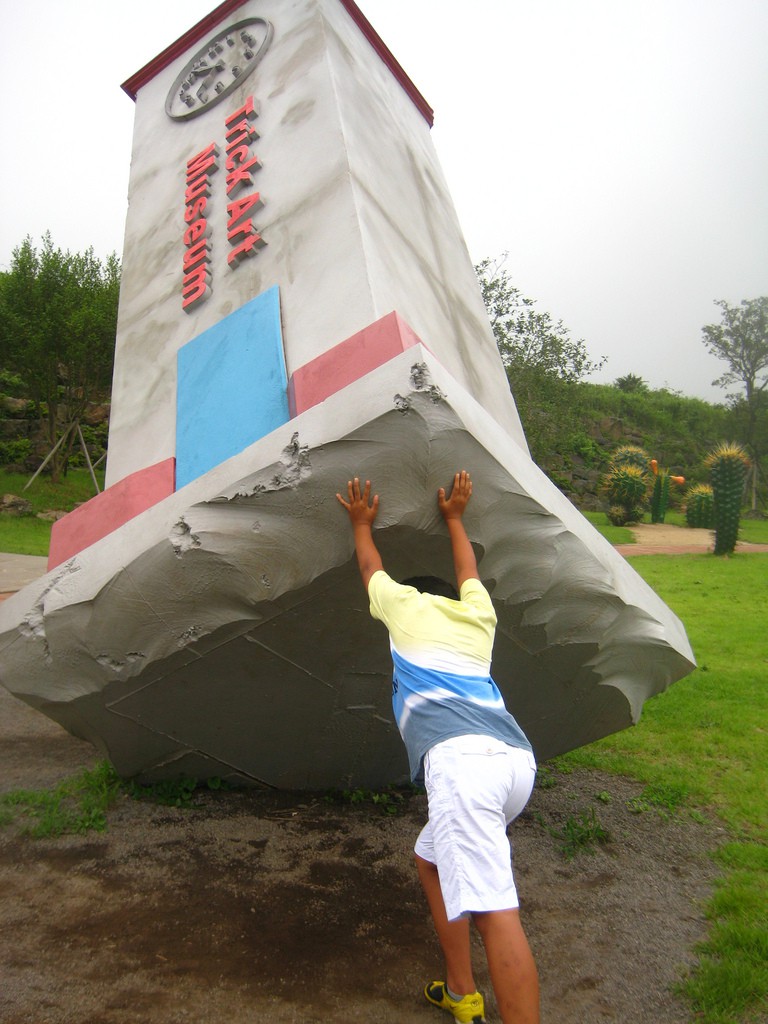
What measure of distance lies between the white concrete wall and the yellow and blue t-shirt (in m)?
1.39

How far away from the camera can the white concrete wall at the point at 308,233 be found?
3.22 meters

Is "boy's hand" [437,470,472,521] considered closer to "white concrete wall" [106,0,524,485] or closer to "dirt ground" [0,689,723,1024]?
"white concrete wall" [106,0,524,485]

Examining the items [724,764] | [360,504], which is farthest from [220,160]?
[724,764]

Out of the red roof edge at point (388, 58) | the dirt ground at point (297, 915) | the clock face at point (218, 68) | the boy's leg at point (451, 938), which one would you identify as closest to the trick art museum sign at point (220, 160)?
the clock face at point (218, 68)

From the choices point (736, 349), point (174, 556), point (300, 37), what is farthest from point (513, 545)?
point (736, 349)

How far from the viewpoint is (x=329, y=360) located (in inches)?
111

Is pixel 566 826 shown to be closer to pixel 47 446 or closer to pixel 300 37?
pixel 300 37

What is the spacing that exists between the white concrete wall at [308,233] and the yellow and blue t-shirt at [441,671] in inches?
54.7

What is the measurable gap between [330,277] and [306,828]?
236 cm

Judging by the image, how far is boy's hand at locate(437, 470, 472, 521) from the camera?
232 centimetres

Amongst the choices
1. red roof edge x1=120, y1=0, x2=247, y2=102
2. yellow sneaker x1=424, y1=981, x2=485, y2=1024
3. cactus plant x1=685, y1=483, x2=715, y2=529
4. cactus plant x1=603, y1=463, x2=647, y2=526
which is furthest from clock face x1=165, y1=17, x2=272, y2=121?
cactus plant x1=685, y1=483, x2=715, y2=529

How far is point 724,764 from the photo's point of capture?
167 inches

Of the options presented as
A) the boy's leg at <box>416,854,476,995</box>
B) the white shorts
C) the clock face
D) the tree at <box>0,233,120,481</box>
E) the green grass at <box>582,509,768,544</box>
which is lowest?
the boy's leg at <box>416,854,476,995</box>

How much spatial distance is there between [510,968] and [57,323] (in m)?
17.2
